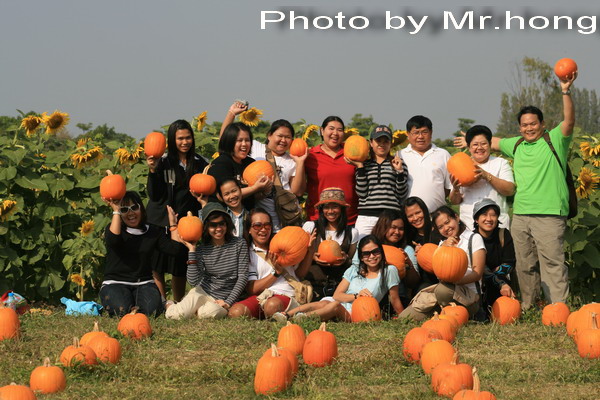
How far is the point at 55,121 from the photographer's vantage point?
10727mm

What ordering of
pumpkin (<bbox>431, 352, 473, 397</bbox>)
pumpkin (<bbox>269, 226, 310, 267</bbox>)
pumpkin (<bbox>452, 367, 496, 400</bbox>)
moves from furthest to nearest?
pumpkin (<bbox>269, 226, 310, 267</bbox>), pumpkin (<bbox>431, 352, 473, 397</bbox>), pumpkin (<bbox>452, 367, 496, 400</bbox>)

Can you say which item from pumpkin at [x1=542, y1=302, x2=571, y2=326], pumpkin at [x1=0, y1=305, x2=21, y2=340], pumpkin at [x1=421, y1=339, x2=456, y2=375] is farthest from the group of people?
pumpkin at [x1=421, y1=339, x2=456, y2=375]

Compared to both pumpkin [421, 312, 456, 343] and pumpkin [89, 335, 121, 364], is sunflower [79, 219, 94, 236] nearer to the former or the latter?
pumpkin [89, 335, 121, 364]

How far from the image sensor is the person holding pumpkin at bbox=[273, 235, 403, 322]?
8602 millimetres

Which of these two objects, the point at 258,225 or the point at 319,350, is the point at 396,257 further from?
the point at 319,350

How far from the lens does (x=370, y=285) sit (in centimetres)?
880

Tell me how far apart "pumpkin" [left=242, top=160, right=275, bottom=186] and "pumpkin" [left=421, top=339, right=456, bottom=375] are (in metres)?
3.37

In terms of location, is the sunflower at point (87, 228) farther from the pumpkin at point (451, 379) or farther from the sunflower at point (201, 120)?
the pumpkin at point (451, 379)

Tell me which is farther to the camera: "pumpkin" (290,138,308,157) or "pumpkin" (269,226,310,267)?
"pumpkin" (290,138,308,157)

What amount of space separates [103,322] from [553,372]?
439cm

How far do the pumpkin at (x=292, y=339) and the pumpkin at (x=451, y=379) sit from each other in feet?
4.53

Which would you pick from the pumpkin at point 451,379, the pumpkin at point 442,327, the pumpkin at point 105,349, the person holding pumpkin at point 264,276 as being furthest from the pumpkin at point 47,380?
the pumpkin at point 442,327

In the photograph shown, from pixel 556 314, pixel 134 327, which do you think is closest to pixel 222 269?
pixel 134 327

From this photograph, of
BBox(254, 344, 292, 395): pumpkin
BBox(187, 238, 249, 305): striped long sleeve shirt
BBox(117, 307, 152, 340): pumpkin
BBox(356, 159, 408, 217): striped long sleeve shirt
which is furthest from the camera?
BBox(356, 159, 408, 217): striped long sleeve shirt
